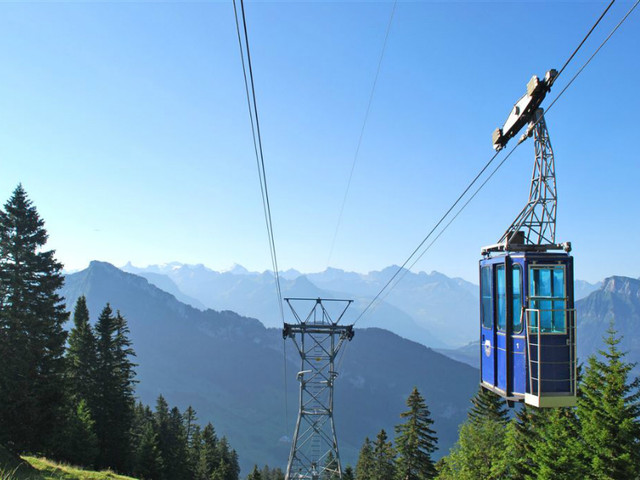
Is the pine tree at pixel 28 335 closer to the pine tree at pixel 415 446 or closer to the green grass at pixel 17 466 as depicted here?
the green grass at pixel 17 466

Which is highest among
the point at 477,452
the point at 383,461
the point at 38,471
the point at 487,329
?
the point at 487,329

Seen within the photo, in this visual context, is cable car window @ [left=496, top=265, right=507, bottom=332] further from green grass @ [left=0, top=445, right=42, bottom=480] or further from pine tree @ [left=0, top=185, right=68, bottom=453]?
pine tree @ [left=0, top=185, right=68, bottom=453]

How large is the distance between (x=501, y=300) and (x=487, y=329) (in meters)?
1.47

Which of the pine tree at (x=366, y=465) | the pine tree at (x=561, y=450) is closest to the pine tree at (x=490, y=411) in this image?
the pine tree at (x=561, y=450)

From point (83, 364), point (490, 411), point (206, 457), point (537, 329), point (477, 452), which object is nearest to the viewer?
point (537, 329)

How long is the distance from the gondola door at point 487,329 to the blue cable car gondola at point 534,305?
0.05 meters

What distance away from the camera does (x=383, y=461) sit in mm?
45625

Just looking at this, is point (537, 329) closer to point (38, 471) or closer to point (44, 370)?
point (38, 471)

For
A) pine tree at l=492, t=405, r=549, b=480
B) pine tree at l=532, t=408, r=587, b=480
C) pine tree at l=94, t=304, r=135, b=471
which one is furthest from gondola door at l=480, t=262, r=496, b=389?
pine tree at l=94, t=304, r=135, b=471

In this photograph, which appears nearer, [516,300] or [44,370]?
[516,300]

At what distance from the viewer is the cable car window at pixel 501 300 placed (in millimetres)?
10984

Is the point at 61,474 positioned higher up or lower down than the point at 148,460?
higher up

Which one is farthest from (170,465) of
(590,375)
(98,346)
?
(590,375)

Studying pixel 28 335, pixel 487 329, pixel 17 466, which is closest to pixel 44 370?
pixel 28 335
